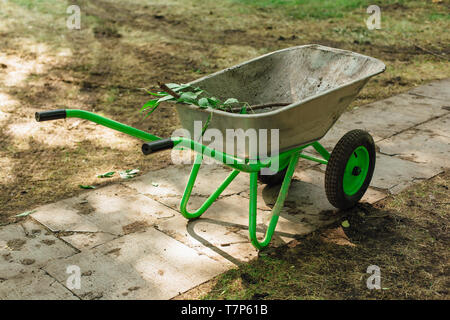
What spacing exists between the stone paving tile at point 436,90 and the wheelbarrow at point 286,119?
2678 mm

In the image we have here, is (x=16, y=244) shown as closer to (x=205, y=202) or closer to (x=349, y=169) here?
(x=205, y=202)

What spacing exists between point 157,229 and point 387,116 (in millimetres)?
3064

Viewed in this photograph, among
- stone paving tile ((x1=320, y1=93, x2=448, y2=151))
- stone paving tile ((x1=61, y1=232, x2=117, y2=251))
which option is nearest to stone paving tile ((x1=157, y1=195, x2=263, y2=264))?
stone paving tile ((x1=61, y1=232, x2=117, y2=251))

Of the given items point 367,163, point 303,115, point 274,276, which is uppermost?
point 303,115

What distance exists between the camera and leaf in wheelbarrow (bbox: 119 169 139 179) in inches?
176

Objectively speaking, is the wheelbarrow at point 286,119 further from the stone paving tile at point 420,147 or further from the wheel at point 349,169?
the stone paving tile at point 420,147

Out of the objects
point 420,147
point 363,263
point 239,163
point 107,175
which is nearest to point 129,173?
point 107,175

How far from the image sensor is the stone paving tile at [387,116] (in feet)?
17.3

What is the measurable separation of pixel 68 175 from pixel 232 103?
1.65m

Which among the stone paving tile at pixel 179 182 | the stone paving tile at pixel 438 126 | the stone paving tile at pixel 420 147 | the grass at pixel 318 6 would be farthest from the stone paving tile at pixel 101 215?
the grass at pixel 318 6

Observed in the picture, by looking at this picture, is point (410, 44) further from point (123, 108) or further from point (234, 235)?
point (234, 235)

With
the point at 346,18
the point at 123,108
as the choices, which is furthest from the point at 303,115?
the point at 346,18

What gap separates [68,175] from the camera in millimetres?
4531

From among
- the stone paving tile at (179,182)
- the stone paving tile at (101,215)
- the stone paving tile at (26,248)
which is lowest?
the stone paving tile at (26,248)
